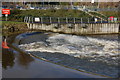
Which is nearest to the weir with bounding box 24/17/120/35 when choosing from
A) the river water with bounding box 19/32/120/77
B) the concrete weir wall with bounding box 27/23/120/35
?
the concrete weir wall with bounding box 27/23/120/35

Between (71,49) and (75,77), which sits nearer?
(75,77)

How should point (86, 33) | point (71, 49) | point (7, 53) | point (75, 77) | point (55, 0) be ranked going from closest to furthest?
point (75, 77)
point (7, 53)
point (71, 49)
point (86, 33)
point (55, 0)

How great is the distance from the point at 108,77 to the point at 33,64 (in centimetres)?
556

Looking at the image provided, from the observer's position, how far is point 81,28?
35.2 m

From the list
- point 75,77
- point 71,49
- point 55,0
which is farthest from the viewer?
point 55,0

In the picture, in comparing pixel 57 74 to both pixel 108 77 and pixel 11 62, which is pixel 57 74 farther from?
pixel 11 62

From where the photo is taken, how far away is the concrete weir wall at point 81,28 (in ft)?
111

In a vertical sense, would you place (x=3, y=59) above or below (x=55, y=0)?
below

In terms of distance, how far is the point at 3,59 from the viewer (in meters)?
15.8

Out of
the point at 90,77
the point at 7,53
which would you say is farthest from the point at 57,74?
the point at 7,53

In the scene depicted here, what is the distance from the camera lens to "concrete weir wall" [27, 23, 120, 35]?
111 feet

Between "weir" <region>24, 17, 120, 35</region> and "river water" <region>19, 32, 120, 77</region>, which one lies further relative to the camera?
"weir" <region>24, 17, 120, 35</region>

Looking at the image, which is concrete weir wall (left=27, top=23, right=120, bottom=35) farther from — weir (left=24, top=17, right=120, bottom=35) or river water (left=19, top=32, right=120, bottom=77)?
river water (left=19, top=32, right=120, bottom=77)

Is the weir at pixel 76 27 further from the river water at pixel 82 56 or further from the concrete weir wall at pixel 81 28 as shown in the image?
the river water at pixel 82 56
